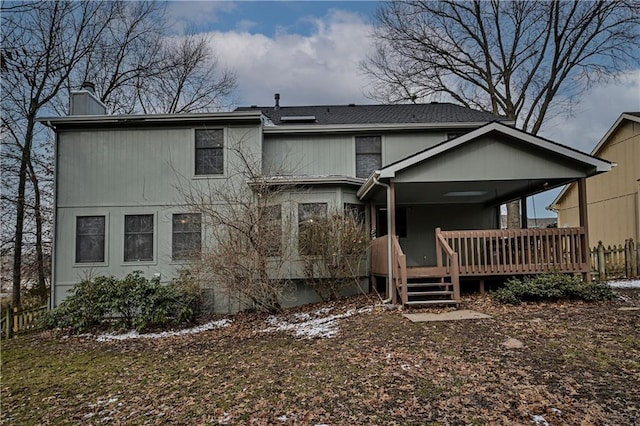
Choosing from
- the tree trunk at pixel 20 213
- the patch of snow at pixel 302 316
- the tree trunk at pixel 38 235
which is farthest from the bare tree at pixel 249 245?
the tree trunk at pixel 38 235

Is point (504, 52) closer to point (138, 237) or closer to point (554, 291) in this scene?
point (554, 291)

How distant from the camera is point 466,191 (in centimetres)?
1146

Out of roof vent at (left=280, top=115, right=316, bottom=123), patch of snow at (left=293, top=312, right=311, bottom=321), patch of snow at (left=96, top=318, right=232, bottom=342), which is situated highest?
roof vent at (left=280, top=115, right=316, bottom=123)

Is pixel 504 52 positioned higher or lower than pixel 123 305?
higher

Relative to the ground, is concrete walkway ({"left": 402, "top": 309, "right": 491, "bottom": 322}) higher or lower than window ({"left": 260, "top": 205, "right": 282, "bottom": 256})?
lower

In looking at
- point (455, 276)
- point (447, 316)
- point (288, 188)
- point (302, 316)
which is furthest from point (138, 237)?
point (447, 316)

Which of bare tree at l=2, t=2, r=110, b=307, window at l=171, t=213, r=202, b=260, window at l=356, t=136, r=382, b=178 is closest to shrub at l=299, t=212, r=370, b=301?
window at l=356, t=136, r=382, b=178

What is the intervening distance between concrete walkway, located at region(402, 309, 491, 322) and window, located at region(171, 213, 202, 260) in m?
6.40

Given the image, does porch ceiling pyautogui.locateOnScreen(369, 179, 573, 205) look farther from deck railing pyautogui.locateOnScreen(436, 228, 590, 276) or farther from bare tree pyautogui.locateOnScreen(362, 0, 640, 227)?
bare tree pyautogui.locateOnScreen(362, 0, 640, 227)

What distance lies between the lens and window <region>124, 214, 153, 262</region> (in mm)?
12055

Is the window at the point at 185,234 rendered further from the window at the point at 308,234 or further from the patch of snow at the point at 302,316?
the patch of snow at the point at 302,316

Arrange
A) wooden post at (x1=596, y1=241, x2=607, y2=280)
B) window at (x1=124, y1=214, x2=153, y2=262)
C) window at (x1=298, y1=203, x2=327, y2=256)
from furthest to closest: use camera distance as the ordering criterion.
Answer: wooden post at (x1=596, y1=241, x2=607, y2=280) < window at (x1=124, y1=214, x2=153, y2=262) < window at (x1=298, y1=203, x2=327, y2=256)

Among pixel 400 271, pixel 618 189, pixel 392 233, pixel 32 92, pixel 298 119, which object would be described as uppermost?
pixel 32 92

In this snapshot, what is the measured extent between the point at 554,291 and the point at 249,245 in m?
6.48
